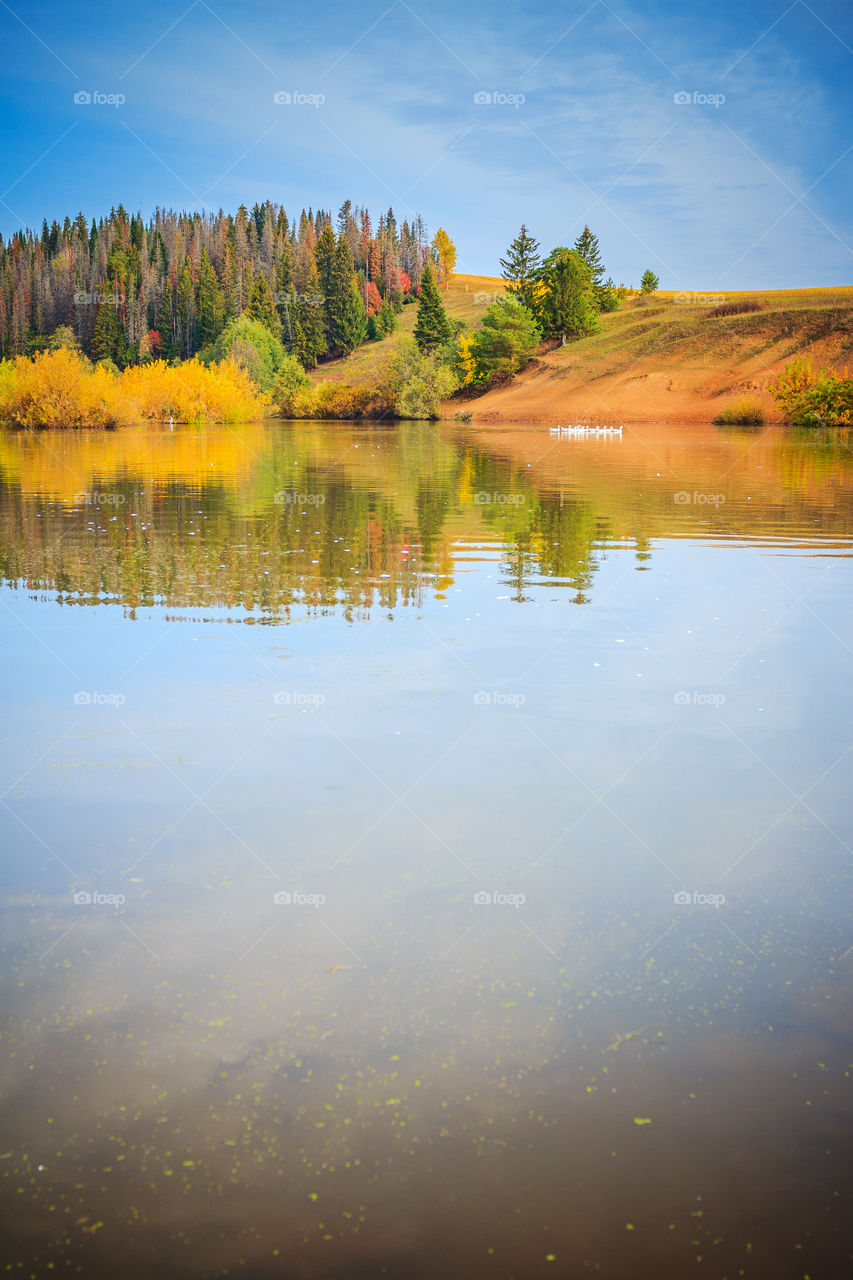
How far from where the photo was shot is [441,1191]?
2557 mm

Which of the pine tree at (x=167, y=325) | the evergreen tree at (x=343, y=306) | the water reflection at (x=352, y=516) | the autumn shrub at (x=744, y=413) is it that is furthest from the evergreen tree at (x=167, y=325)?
the water reflection at (x=352, y=516)

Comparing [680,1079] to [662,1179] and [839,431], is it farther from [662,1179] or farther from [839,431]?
[839,431]

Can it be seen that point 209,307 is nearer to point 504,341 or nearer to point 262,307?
A: point 262,307

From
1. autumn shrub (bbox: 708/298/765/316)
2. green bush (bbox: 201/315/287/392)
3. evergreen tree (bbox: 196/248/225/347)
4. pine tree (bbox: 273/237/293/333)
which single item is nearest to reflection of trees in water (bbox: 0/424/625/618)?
green bush (bbox: 201/315/287/392)

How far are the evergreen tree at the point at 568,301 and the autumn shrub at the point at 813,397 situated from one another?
40.3 meters

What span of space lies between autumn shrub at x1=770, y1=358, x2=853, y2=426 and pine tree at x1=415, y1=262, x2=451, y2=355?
56627 mm

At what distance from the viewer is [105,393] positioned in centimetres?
5219

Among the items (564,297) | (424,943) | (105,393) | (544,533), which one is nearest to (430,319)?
(564,297)

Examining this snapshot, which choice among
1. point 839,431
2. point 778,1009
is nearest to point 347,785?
point 778,1009

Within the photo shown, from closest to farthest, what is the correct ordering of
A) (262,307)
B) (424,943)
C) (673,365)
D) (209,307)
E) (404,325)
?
(424,943)
(673,365)
(262,307)
(209,307)
(404,325)

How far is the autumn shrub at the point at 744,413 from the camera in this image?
200ft

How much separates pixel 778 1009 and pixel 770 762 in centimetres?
251

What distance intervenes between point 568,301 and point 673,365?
2171 centimetres

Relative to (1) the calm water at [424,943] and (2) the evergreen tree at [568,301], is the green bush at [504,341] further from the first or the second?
Answer: (1) the calm water at [424,943]
